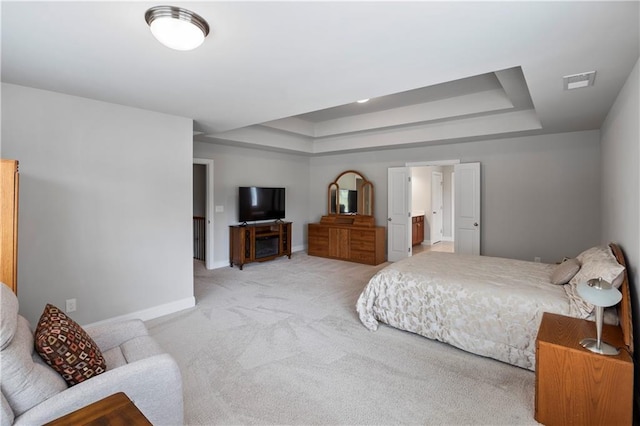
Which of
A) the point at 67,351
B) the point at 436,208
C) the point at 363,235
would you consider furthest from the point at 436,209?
the point at 67,351

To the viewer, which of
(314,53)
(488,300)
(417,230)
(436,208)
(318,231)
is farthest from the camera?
(436,208)

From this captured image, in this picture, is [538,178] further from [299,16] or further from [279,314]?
[299,16]

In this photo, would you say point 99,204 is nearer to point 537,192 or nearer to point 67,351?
point 67,351

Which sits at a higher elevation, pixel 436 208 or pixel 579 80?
pixel 579 80

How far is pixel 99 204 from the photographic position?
322cm

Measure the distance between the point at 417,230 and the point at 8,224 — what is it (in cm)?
782

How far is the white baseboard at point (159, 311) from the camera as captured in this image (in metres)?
3.41

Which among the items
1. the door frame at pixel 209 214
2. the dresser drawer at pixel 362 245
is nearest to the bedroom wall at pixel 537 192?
the dresser drawer at pixel 362 245

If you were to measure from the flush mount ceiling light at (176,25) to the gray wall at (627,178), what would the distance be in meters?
2.83

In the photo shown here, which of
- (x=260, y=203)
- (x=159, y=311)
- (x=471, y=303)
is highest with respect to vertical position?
(x=260, y=203)

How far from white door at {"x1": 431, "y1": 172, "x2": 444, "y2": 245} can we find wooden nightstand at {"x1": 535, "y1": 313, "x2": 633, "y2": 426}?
704cm

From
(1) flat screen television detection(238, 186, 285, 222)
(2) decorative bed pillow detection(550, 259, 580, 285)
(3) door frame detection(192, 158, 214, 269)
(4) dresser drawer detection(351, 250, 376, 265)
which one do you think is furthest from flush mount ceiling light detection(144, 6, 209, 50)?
(4) dresser drawer detection(351, 250, 376, 265)

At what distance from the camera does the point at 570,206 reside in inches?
185

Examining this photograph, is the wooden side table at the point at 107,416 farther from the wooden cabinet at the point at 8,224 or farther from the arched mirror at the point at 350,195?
the arched mirror at the point at 350,195
